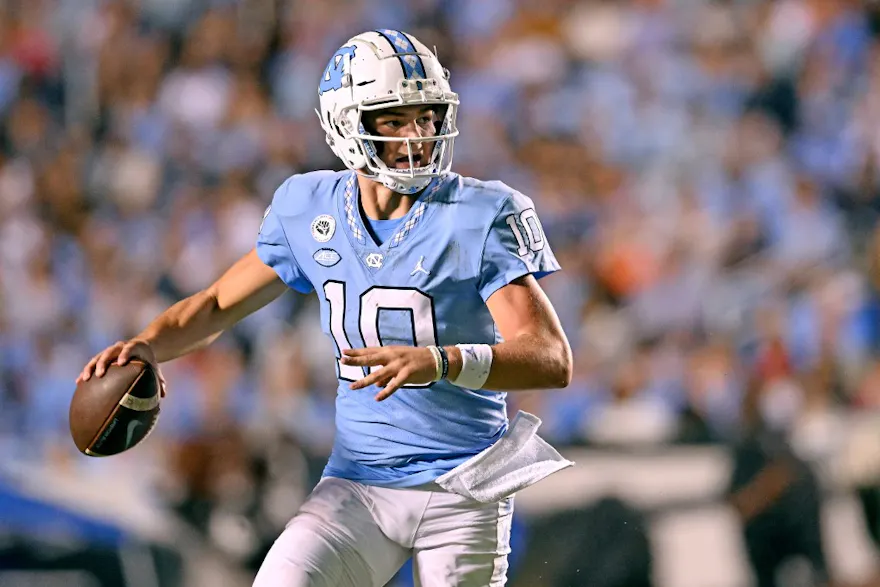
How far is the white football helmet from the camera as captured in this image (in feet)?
9.22

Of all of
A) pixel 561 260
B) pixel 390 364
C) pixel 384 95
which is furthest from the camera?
pixel 561 260

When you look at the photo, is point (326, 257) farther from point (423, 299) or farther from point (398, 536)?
point (398, 536)

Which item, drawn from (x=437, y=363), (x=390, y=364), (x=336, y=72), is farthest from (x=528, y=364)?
(x=336, y=72)

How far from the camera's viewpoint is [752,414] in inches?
207

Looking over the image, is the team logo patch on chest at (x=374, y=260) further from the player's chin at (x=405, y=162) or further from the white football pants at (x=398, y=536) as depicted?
the white football pants at (x=398, y=536)

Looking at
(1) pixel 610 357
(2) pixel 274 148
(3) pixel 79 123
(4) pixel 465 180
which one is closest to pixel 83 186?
(3) pixel 79 123

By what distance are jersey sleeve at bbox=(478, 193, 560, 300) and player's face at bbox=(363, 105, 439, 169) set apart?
24 cm

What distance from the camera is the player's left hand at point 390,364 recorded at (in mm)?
2297

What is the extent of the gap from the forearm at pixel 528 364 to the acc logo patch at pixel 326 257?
0.50 metres

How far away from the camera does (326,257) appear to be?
2852 millimetres

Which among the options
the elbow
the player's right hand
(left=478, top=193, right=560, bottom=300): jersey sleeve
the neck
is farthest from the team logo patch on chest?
the player's right hand

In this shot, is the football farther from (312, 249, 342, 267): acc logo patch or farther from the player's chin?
the player's chin

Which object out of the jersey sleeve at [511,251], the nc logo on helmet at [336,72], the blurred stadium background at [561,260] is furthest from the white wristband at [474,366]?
the blurred stadium background at [561,260]

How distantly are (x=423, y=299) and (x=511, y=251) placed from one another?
22 cm
